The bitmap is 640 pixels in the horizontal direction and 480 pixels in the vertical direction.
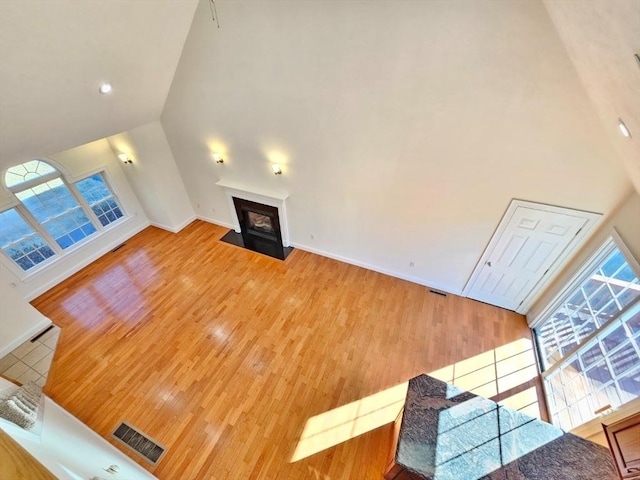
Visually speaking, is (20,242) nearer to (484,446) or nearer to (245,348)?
(245,348)

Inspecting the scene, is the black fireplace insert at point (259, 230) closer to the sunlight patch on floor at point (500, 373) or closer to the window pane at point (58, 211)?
the window pane at point (58, 211)

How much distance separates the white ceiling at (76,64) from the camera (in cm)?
222

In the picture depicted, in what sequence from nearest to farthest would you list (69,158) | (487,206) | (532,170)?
(532,170) < (487,206) < (69,158)

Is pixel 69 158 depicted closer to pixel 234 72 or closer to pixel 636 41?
pixel 234 72

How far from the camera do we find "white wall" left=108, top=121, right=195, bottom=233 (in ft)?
15.9

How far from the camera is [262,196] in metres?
4.84

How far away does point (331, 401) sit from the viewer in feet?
10.5

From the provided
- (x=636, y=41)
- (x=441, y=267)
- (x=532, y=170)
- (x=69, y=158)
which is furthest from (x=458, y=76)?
(x=69, y=158)

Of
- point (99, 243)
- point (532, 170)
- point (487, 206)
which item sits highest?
point (532, 170)

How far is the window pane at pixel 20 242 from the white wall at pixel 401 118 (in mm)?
2903

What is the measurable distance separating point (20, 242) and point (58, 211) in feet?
2.42

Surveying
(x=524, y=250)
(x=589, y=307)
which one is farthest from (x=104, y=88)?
(x=589, y=307)

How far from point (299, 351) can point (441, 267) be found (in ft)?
8.79

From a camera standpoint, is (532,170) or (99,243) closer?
(532,170)
